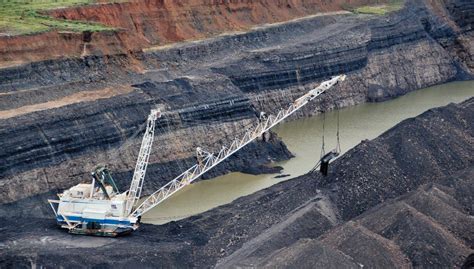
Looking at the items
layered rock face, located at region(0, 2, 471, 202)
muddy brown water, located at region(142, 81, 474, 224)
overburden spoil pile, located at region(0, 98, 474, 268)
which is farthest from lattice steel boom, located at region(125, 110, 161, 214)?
layered rock face, located at region(0, 2, 471, 202)

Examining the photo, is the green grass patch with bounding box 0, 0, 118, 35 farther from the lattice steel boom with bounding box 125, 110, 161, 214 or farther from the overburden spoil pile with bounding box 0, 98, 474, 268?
the overburden spoil pile with bounding box 0, 98, 474, 268

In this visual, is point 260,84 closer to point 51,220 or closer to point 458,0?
point 51,220

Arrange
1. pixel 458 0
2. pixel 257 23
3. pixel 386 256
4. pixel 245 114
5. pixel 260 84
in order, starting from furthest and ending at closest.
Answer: pixel 458 0, pixel 257 23, pixel 260 84, pixel 245 114, pixel 386 256

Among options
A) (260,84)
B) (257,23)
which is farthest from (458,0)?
(260,84)

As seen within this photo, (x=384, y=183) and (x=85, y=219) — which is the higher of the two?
(x=85, y=219)

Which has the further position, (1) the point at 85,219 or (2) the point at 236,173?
(2) the point at 236,173

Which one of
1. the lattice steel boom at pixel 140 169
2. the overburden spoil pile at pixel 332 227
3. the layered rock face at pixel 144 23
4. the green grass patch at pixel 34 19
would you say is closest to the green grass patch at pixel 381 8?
the layered rock face at pixel 144 23
